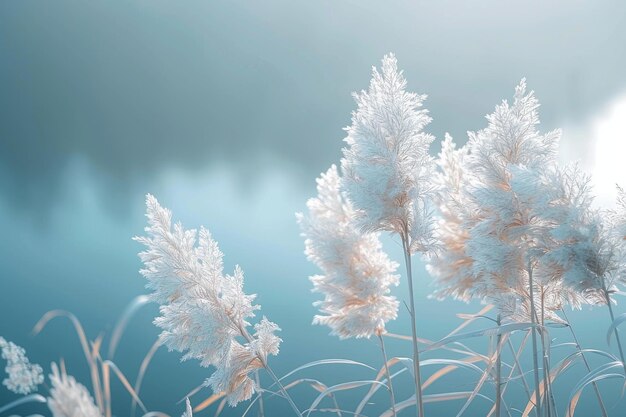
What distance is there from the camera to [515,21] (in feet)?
12.2

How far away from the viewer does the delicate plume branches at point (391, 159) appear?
1.11 meters

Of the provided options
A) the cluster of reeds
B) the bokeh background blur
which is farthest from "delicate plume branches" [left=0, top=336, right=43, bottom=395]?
the bokeh background blur

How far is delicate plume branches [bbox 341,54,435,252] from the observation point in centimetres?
111

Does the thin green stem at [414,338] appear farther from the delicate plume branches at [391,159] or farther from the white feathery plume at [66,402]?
the white feathery plume at [66,402]

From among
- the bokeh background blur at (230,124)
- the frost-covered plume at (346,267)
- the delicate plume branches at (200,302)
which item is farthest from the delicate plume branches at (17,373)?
the bokeh background blur at (230,124)

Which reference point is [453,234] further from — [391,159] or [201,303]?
[201,303]

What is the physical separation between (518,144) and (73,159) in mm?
2673

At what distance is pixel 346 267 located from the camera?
125cm

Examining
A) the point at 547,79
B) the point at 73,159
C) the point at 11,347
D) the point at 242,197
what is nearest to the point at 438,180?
the point at 11,347

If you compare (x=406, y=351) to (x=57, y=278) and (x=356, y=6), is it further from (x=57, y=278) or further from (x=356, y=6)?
(x=356, y=6)

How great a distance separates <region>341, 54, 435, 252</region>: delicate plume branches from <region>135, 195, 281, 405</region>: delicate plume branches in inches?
13.0

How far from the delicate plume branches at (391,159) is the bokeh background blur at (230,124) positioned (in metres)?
1.79

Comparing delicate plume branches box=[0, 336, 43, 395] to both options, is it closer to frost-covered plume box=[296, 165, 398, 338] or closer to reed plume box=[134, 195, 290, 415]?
reed plume box=[134, 195, 290, 415]

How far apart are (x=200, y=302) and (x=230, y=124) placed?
101 inches
